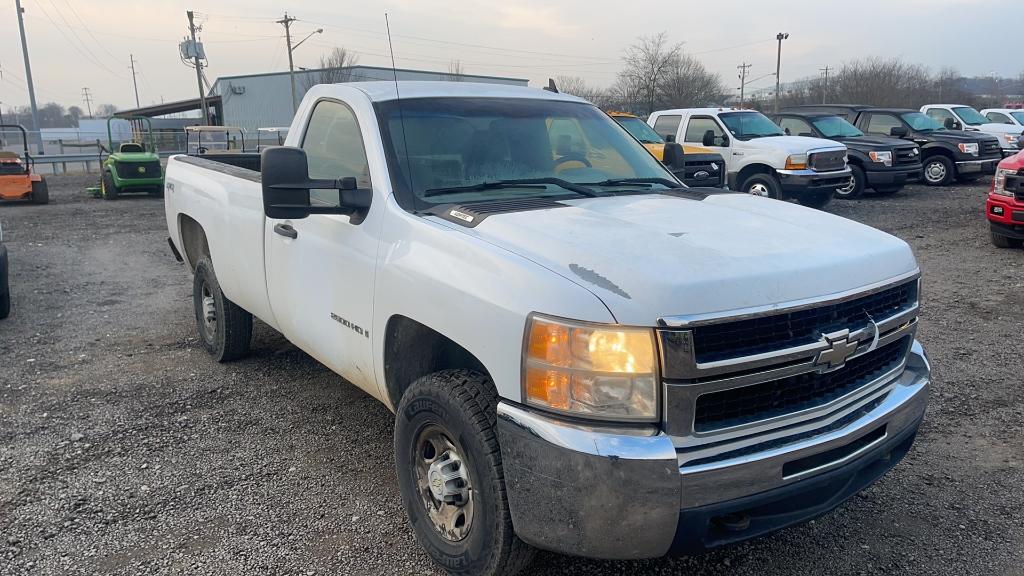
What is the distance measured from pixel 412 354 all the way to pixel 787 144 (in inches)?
445

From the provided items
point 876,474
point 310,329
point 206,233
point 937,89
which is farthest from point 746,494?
point 937,89

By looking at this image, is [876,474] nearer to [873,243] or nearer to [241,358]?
[873,243]

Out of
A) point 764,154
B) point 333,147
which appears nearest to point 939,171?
point 764,154

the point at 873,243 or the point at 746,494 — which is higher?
the point at 873,243

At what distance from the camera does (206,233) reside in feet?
16.7

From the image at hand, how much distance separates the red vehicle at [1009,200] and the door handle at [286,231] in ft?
27.3

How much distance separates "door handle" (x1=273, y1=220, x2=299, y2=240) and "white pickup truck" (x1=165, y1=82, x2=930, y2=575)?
3 centimetres

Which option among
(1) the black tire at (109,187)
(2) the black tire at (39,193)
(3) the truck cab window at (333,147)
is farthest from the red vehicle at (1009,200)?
(2) the black tire at (39,193)

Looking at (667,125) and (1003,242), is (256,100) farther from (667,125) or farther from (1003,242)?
(1003,242)

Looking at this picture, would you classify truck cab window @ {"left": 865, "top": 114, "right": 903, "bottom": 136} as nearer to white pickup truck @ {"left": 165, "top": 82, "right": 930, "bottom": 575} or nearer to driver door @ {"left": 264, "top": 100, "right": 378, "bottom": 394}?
white pickup truck @ {"left": 165, "top": 82, "right": 930, "bottom": 575}

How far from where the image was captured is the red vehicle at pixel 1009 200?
853 centimetres

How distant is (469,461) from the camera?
256cm

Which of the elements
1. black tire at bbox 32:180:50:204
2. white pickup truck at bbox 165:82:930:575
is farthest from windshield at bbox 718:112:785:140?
black tire at bbox 32:180:50:204

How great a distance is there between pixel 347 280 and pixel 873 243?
2.15m
